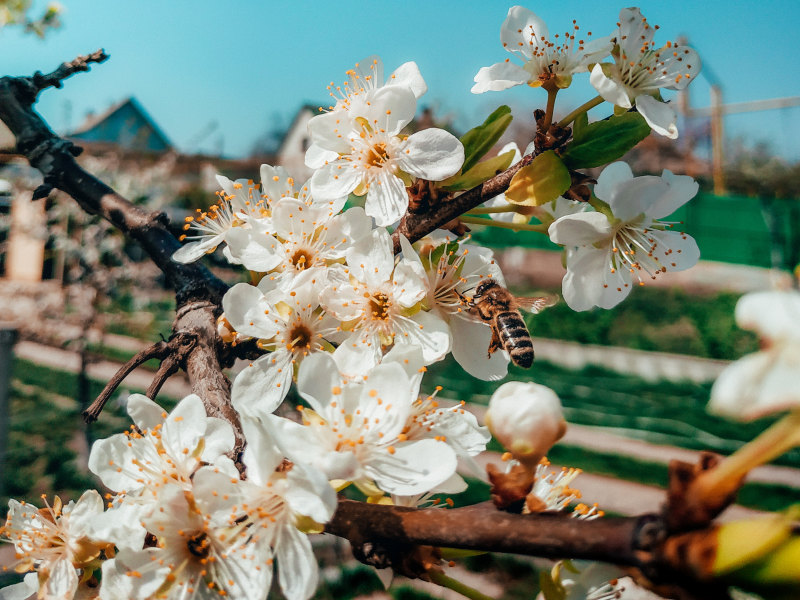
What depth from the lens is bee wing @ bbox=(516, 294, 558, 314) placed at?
113 centimetres

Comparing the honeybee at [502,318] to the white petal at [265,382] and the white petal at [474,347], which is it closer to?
the white petal at [474,347]

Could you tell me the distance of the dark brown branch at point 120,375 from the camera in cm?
78

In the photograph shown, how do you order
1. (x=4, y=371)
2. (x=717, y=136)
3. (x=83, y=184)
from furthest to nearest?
1. (x=717, y=136)
2. (x=4, y=371)
3. (x=83, y=184)

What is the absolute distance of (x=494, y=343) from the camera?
952 mm

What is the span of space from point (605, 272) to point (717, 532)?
0.55m

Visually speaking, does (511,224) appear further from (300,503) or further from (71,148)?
(71,148)

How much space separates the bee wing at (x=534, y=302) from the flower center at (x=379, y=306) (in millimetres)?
301

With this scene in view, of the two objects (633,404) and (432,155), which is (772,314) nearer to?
(432,155)

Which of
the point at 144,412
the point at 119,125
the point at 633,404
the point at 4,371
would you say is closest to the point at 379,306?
the point at 144,412

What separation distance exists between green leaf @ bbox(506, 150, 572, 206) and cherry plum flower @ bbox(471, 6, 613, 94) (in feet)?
0.59

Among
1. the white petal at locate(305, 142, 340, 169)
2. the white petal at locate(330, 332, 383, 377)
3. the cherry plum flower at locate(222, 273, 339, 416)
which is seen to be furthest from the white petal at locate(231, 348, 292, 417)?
the white petal at locate(305, 142, 340, 169)

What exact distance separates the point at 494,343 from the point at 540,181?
10.7 inches

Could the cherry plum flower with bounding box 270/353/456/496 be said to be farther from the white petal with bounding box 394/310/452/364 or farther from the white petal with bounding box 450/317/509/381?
the white petal with bounding box 450/317/509/381

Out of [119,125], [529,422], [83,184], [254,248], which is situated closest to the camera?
[529,422]
